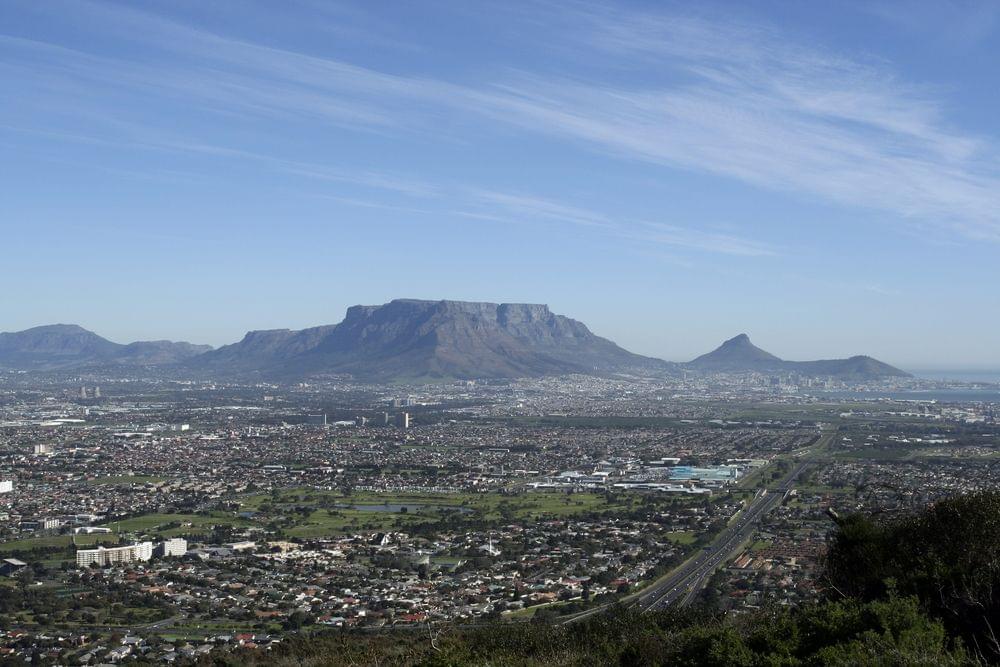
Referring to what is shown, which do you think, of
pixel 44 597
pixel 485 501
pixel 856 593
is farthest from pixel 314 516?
pixel 856 593

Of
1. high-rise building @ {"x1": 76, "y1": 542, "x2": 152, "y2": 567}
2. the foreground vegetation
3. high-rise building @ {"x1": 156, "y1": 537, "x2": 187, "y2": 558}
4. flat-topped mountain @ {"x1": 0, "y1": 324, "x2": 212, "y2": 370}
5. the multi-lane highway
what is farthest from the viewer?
flat-topped mountain @ {"x1": 0, "y1": 324, "x2": 212, "y2": 370}

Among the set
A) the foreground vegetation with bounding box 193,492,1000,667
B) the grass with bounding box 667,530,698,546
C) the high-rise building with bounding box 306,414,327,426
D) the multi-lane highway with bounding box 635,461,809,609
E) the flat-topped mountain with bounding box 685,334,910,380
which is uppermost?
the flat-topped mountain with bounding box 685,334,910,380

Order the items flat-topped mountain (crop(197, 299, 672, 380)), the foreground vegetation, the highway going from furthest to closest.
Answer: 1. flat-topped mountain (crop(197, 299, 672, 380))
2. the highway
3. the foreground vegetation

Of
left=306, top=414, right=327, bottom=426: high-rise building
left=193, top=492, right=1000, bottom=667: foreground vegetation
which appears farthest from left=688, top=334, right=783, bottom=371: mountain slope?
left=193, top=492, right=1000, bottom=667: foreground vegetation

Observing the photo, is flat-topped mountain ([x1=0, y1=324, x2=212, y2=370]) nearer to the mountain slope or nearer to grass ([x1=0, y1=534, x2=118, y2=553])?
the mountain slope

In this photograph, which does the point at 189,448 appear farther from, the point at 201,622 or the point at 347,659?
the point at 347,659

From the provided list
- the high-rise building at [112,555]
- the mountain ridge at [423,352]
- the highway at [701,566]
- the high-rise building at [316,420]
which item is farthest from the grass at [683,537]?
the mountain ridge at [423,352]
